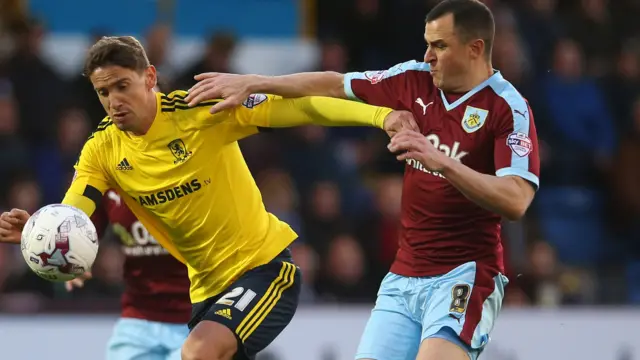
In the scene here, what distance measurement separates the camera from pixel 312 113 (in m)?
6.06

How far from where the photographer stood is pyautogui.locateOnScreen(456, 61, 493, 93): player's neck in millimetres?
5902

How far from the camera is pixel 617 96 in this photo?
12914 mm

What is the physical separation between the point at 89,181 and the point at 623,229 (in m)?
7.62

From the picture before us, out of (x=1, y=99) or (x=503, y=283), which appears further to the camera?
(x=1, y=99)

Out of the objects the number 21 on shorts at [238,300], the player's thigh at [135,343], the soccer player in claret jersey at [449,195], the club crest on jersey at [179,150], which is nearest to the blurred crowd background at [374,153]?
the player's thigh at [135,343]

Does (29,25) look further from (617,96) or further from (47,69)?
(617,96)

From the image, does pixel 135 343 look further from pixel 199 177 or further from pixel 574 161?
pixel 574 161

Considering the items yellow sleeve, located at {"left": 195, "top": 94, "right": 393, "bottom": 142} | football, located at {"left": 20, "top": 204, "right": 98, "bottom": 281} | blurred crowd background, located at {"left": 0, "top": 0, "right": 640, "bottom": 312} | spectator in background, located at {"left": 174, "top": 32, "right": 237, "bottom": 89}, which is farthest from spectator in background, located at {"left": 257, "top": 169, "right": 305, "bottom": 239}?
football, located at {"left": 20, "top": 204, "right": 98, "bottom": 281}

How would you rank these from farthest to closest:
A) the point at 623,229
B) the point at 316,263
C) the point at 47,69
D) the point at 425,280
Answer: the point at 623,229
the point at 47,69
the point at 316,263
the point at 425,280

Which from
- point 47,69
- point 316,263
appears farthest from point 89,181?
point 47,69

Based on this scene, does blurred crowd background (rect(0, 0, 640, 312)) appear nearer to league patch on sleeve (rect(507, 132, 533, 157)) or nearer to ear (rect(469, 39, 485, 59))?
ear (rect(469, 39, 485, 59))

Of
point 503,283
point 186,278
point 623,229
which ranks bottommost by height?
point 623,229

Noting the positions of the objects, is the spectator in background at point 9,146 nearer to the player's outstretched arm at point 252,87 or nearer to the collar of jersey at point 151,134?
the collar of jersey at point 151,134

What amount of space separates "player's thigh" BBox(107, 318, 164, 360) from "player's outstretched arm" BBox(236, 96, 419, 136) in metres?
1.91
